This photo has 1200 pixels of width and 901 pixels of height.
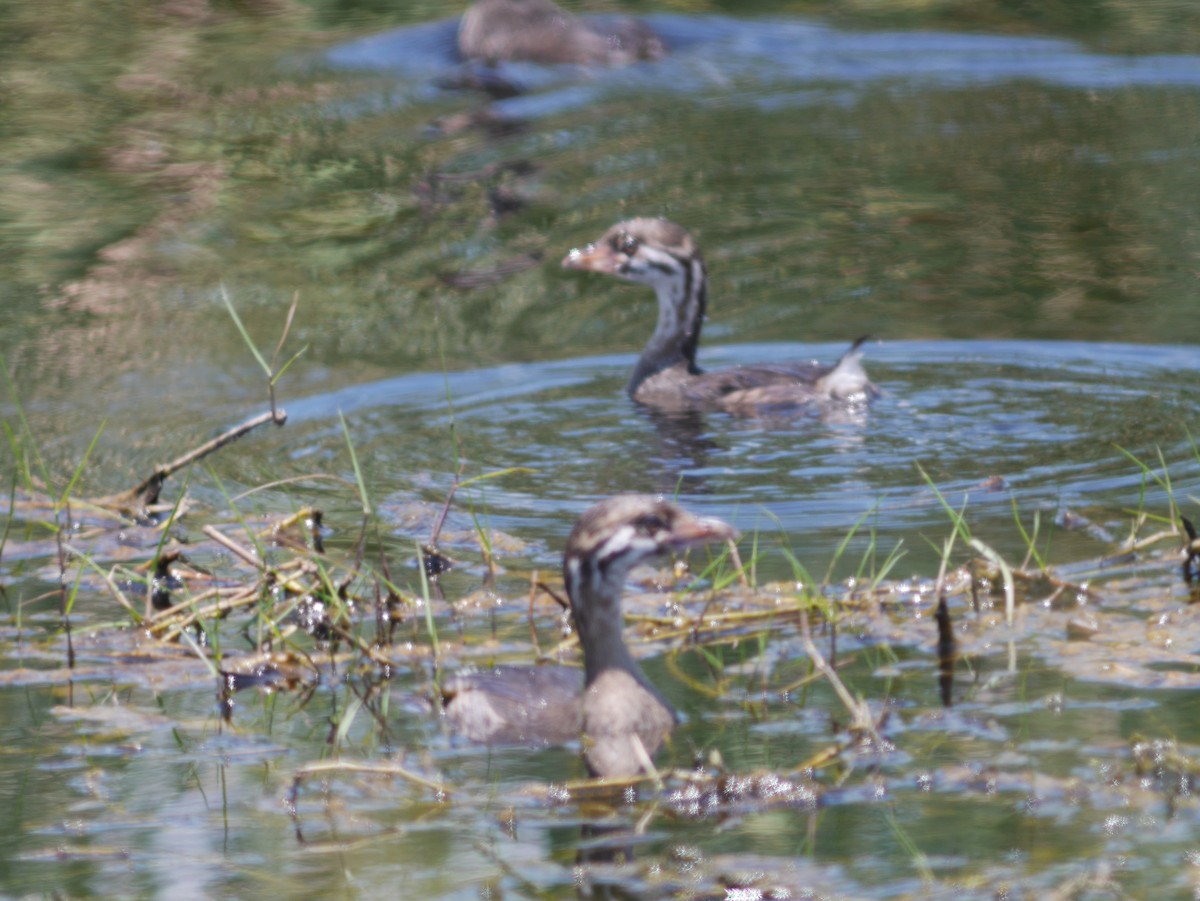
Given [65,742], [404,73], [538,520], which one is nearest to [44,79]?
[404,73]

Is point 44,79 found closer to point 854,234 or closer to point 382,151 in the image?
point 382,151

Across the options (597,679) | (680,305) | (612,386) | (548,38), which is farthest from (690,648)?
(548,38)

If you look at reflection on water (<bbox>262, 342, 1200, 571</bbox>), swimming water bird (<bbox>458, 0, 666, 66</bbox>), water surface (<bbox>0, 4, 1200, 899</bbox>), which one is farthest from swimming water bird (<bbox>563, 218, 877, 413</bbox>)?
swimming water bird (<bbox>458, 0, 666, 66</bbox>)

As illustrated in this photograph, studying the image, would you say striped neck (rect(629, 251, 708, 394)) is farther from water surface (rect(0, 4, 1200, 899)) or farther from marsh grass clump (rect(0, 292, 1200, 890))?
marsh grass clump (rect(0, 292, 1200, 890))

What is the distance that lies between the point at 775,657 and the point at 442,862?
168 cm

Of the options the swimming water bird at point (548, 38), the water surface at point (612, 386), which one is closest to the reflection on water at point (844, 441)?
the water surface at point (612, 386)

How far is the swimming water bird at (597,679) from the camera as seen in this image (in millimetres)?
5562

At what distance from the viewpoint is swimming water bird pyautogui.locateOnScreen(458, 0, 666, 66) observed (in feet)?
56.2

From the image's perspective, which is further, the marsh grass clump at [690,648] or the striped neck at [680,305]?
the striped neck at [680,305]

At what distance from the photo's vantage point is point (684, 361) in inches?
420

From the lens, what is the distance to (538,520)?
26.5 ft

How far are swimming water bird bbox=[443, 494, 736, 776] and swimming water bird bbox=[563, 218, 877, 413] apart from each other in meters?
3.96

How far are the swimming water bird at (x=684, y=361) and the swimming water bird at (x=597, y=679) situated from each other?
396 cm

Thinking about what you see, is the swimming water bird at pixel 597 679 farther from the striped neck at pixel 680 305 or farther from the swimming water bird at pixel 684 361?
the striped neck at pixel 680 305
